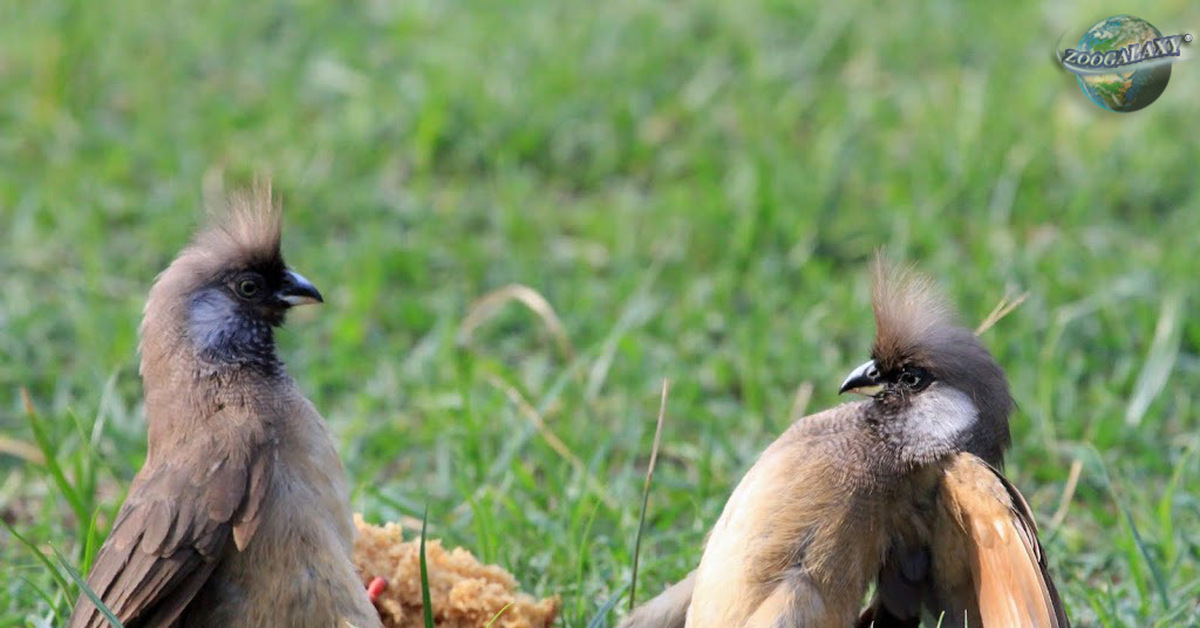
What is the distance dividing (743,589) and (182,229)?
13.4 feet

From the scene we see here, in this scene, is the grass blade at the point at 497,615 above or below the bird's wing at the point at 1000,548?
above

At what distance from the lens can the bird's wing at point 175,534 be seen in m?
3.51

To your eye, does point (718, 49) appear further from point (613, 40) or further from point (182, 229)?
point (182, 229)

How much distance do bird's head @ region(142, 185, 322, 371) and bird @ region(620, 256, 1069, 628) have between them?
4.12ft

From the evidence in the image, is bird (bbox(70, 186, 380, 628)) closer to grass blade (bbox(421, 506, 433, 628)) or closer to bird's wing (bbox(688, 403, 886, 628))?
grass blade (bbox(421, 506, 433, 628))

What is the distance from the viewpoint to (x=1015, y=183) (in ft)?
23.4

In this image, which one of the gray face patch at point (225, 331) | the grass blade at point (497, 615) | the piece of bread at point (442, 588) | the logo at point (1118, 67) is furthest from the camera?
the logo at point (1118, 67)

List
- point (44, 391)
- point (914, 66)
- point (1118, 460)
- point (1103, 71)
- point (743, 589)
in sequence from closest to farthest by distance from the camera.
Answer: point (743, 589) → point (1103, 71) → point (1118, 460) → point (44, 391) → point (914, 66)

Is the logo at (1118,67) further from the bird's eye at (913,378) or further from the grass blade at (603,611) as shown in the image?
the grass blade at (603,611)

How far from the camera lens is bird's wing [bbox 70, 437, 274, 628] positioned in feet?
11.5

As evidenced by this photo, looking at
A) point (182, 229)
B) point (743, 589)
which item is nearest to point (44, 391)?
point (182, 229)

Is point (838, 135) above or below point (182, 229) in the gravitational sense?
below

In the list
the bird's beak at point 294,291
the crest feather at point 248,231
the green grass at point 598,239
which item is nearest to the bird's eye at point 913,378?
the green grass at point 598,239

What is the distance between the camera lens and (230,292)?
4.03 meters
